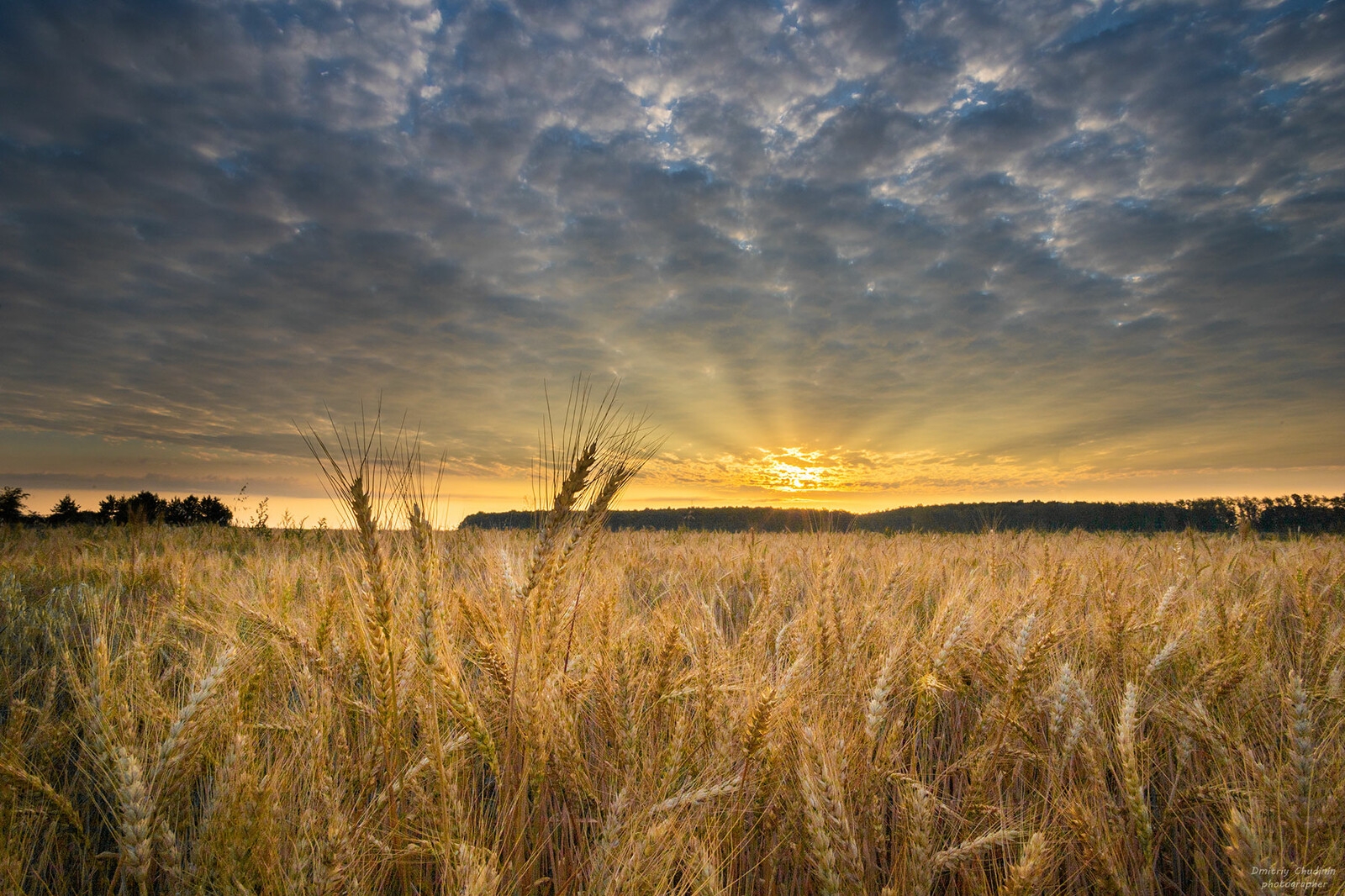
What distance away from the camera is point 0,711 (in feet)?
8.28

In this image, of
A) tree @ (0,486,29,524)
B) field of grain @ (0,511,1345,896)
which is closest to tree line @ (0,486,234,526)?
tree @ (0,486,29,524)

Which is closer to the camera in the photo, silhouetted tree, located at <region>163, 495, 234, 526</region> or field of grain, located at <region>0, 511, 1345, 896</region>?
field of grain, located at <region>0, 511, 1345, 896</region>

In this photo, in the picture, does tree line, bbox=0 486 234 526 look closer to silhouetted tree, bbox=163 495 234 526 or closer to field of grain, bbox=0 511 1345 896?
silhouetted tree, bbox=163 495 234 526

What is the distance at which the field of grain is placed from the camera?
1356 millimetres

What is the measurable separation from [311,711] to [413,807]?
2.01 ft

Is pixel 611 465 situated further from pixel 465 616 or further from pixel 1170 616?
pixel 1170 616

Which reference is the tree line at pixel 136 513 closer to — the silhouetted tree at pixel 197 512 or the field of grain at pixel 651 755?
the silhouetted tree at pixel 197 512

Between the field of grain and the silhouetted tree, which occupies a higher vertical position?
the silhouetted tree

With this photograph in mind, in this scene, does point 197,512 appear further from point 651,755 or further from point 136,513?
point 651,755

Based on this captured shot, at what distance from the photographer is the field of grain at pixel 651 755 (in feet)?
4.45

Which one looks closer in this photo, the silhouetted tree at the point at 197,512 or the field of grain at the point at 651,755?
the field of grain at the point at 651,755

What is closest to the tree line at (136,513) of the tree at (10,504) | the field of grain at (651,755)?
the tree at (10,504)

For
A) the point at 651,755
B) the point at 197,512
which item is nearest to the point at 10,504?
the point at 197,512

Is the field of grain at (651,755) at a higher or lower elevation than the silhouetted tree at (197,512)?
lower
